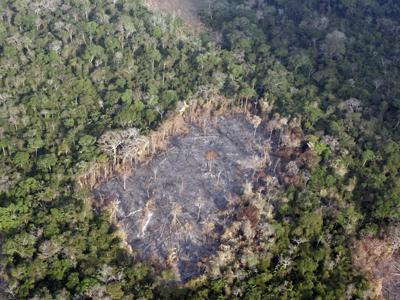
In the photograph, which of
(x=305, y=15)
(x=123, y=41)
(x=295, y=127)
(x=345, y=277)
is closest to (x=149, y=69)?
(x=123, y=41)

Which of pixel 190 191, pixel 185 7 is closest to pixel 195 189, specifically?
pixel 190 191

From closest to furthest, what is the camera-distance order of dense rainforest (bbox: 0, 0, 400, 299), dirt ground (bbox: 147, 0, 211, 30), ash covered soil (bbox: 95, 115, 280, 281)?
dense rainforest (bbox: 0, 0, 400, 299)
ash covered soil (bbox: 95, 115, 280, 281)
dirt ground (bbox: 147, 0, 211, 30)

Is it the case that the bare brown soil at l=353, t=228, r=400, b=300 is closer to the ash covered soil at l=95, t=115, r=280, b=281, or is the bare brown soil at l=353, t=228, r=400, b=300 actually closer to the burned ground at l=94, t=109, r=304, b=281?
the burned ground at l=94, t=109, r=304, b=281

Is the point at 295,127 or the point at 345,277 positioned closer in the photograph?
the point at 345,277

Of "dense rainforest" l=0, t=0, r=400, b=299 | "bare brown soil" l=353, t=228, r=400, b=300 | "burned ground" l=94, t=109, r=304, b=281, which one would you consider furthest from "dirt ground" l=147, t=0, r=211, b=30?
"bare brown soil" l=353, t=228, r=400, b=300

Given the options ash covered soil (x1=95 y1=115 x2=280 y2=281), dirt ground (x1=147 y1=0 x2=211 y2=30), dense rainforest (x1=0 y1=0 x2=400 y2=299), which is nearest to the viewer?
dense rainforest (x1=0 y1=0 x2=400 y2=299)

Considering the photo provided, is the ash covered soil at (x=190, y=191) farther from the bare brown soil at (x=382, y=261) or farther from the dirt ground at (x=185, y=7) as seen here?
the dirt ground at (x=185, y=7)

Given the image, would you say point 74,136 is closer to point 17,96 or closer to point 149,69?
point 17,96
